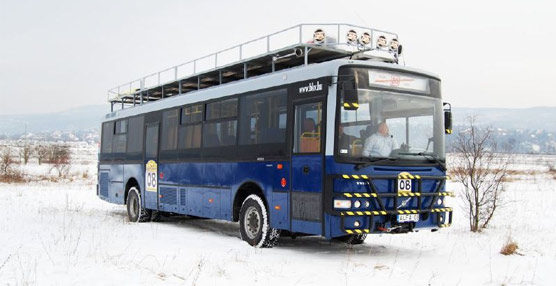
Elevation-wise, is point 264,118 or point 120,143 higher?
point 264,118

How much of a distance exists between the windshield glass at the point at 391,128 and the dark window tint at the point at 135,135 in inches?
353

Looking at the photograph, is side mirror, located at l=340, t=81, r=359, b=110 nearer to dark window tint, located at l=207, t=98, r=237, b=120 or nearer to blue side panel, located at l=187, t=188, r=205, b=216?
dark window tint, located at l=207, t=98, r=237, b=120

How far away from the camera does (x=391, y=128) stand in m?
9.69

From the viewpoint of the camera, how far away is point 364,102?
31.2 ft

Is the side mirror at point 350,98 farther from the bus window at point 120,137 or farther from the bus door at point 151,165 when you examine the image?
the bus window at point 120,137

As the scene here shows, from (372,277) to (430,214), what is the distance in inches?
101

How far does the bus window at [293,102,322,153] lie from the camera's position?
31.8 feet

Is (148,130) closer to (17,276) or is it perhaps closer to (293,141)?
(293,141)

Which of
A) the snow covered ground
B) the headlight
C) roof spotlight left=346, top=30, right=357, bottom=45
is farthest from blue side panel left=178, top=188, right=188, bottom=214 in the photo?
the headlight

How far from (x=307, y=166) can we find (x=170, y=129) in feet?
21.0

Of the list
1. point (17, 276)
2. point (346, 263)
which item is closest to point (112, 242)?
point (17, 276)

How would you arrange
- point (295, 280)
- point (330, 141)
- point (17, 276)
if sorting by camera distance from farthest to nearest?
point (330, 141), point (295, 280), point (17, 276)

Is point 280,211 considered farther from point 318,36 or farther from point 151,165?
point 151,165

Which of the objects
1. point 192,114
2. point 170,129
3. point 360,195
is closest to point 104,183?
point 170,129
